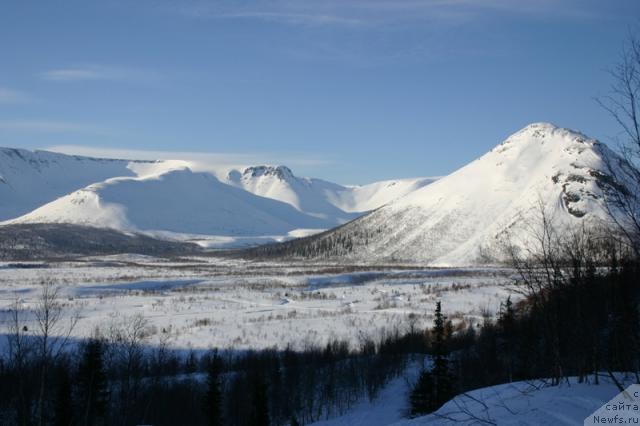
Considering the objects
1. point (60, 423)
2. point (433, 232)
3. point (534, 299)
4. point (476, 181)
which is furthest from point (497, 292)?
point (476, 181)

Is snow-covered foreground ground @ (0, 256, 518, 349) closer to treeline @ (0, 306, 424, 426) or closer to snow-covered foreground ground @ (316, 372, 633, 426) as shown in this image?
treeline @ (0, 306, 424, 426)

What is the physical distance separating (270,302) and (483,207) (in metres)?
94.3

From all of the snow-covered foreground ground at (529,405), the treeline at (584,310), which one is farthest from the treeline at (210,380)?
the snow-covered foreground ground at (529,405)

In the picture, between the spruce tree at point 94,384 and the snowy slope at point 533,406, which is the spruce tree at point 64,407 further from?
the snowy slope at point 533,406

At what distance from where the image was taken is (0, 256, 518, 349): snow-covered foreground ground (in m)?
55.8

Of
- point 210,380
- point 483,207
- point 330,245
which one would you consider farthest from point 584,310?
point 330,245

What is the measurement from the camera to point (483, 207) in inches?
6216

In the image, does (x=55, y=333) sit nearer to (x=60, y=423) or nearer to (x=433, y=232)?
(x=60, y=423)

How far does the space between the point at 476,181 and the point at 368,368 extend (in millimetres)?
142843

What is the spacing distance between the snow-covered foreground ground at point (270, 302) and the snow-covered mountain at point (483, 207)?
33.1m

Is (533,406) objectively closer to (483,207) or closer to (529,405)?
(529,405)

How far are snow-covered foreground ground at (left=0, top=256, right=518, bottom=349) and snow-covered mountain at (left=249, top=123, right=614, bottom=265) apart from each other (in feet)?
109

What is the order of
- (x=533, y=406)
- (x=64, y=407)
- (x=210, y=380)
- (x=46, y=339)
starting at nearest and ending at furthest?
1. (x=533, y=406)
2. (x=46, y=339)
3. (x=64, y=407)
4. (x=210, y=380)

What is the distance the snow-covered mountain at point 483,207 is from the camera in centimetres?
13562
